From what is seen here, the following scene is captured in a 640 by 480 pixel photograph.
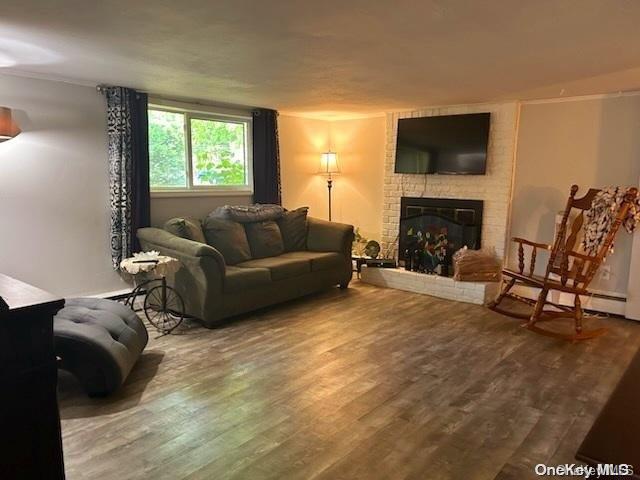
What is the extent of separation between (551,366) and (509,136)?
263 cm

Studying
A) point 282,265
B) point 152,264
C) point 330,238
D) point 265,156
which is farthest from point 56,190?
point 330,238

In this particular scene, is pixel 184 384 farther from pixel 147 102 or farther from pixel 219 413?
pixel 147 102

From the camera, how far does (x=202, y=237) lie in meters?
4.40

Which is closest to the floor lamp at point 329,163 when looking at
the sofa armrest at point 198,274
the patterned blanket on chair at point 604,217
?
the sofa armrest at point 198,274

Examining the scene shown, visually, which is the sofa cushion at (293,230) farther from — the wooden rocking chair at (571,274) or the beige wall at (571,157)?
the beige wall at (571,157)

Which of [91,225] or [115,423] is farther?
[91,225]

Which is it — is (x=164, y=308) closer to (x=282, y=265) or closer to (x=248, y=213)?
(x=282, y=265)

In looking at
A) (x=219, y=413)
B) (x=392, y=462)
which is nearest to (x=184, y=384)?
(x=219, y=413)

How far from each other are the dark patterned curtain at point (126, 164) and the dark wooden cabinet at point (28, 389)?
3.00m

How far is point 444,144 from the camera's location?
519 cm

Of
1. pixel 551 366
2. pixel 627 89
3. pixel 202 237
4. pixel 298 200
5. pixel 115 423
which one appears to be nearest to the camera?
pixel 115 423

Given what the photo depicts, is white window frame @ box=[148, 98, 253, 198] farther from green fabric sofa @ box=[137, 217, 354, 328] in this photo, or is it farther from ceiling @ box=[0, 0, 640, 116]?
green fabric sofa @ box=[137, 217, 354, 328]

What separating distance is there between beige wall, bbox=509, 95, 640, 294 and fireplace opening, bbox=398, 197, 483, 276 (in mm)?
443

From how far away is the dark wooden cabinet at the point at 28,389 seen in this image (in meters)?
1.31
